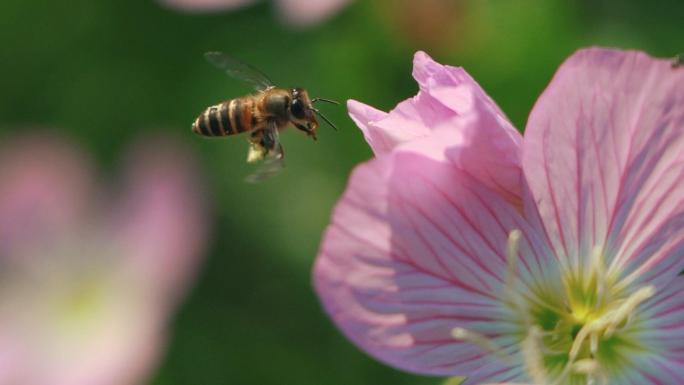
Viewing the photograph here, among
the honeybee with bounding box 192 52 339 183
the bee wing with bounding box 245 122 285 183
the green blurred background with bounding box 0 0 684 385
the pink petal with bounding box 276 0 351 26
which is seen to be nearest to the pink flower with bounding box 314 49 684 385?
the bee wing with bounding box 245 122 285 183

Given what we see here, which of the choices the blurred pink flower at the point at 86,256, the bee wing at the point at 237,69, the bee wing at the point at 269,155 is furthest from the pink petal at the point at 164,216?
the bee wing at the point at 269,155

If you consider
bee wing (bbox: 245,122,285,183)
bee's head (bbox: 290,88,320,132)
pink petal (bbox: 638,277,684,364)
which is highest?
bee's head (bbox: 290,88,320,132)

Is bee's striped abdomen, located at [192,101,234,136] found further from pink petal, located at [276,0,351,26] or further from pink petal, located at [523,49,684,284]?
pink petal, located at [276,0,351,26]

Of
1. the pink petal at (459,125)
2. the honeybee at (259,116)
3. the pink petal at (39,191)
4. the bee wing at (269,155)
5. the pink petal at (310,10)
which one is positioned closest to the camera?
the pink petal at (459,125)

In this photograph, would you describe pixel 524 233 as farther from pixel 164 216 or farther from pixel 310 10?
pixel 164 216

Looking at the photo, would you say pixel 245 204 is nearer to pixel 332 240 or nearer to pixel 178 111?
pixel 178 111

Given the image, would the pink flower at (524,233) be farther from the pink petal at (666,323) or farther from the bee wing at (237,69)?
the bee wing at (237,69)
